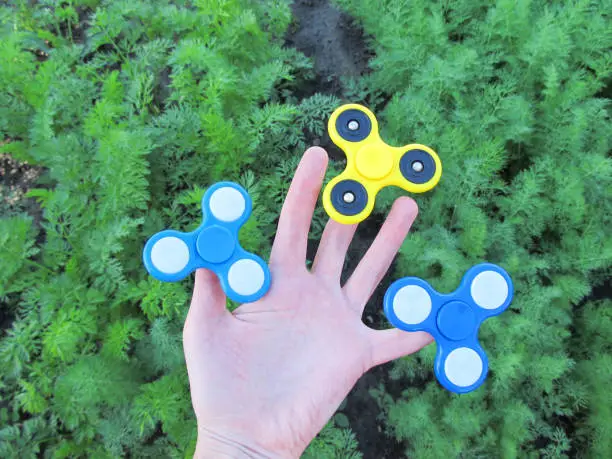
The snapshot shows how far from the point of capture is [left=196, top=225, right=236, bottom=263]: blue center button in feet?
6.60

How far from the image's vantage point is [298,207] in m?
2.10

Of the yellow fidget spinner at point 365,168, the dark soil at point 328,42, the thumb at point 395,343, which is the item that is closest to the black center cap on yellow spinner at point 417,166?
the yellow fidget spinner at point 365,168

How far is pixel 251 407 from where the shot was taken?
1.83 metres

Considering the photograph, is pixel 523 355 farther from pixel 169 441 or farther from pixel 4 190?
pixel 4 190

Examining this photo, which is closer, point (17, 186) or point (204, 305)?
point (204, 305)

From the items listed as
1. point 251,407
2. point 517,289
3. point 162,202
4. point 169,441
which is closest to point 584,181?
point 517,289

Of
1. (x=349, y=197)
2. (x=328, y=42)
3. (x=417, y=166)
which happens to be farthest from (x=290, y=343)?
(x=328, y=42)

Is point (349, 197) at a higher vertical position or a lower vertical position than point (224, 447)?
higher

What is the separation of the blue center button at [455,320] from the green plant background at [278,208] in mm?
417

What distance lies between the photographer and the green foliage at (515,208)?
2490 millimetres

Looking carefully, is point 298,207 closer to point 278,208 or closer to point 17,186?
point 278,208

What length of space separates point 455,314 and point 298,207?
2.60ft

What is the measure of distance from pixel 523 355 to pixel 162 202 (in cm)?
215

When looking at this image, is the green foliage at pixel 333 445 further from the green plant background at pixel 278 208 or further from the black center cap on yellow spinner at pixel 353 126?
the black center cap on yellow spinner at pixel 353 126
